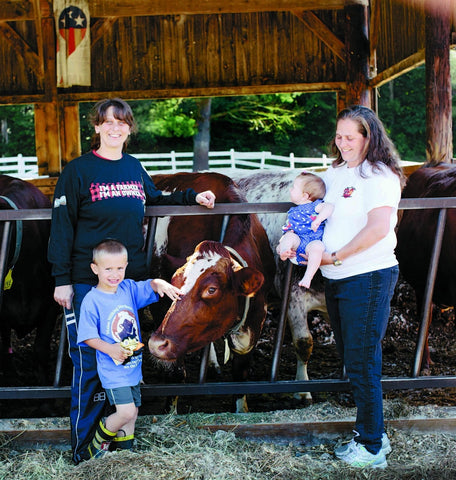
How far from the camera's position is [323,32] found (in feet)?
28.3

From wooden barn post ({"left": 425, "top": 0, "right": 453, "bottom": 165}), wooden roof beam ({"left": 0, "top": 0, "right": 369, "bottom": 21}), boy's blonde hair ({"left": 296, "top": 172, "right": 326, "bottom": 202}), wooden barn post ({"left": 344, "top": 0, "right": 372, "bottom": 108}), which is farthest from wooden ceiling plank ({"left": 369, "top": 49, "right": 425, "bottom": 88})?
boy's blonde hair ({"left": 296, "top": 172, "right": 326, "bottom": 202})

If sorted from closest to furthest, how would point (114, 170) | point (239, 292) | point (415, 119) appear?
point (114, 170)
point (239, 292)
point (415, 119)

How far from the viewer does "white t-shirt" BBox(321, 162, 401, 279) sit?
277 cm

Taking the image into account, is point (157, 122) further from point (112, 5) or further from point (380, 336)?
point (380, 336)

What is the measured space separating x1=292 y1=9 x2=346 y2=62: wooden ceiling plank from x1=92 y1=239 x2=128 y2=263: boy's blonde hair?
651 cm

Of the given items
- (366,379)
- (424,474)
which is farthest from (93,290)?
(424,474)

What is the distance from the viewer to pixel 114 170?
310cm

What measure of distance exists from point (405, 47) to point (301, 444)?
5.86 meters

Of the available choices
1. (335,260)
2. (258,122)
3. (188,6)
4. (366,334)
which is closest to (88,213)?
(335,260)

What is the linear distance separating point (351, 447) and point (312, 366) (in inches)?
89.9

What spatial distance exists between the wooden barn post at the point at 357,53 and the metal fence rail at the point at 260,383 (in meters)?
5.62

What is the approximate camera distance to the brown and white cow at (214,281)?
310 cm

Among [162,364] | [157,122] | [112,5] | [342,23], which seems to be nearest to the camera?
[162,364]

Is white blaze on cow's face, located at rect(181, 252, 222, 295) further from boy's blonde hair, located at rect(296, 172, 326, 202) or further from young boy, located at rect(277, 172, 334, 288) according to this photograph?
boy's blonde hair, located at rect(296, 172, 326, 202)
